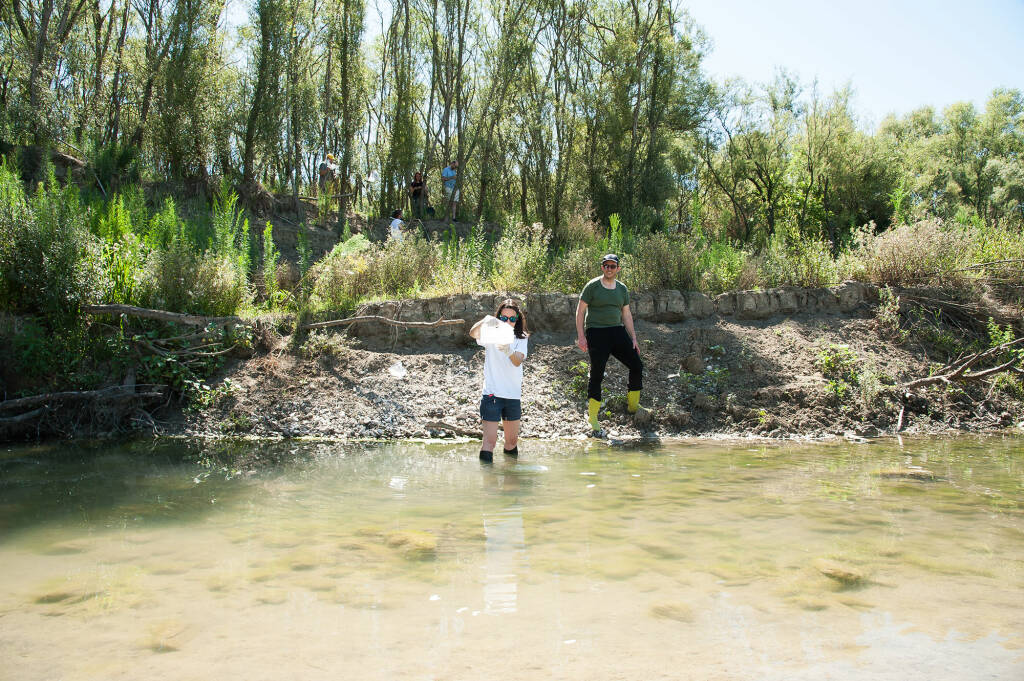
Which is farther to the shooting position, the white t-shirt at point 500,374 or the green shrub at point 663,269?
the green shrub at point 663,269

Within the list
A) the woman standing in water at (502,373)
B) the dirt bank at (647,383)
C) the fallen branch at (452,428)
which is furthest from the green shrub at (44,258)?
the woman standing in water at (502,373)

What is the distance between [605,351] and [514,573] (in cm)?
493

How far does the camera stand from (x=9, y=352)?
29.1 ft

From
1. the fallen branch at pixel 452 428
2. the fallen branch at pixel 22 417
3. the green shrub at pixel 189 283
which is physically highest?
the green shrub at pixel 189 283

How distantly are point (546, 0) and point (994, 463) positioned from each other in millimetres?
15741

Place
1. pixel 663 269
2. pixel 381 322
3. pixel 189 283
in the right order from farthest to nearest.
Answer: pixel 663 269, pixel 381 322, pixel 189 283

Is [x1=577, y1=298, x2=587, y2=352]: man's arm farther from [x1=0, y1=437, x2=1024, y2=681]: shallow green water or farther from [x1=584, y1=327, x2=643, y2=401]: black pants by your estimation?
[x1=0, y1=437, x2=1024, y2=681]: shallow green water

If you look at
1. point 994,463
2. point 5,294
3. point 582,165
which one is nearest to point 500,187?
point 582,165

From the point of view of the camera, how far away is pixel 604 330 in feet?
27.9

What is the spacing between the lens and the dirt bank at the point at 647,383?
9.01 m

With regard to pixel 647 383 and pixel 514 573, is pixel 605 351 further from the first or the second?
pixel 514 573

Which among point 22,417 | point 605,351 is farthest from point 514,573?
point 22,417

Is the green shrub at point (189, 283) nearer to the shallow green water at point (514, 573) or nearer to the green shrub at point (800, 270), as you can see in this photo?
the shallow green water at point (514, 573)

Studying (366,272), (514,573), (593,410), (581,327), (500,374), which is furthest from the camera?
(366,272)
